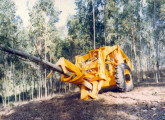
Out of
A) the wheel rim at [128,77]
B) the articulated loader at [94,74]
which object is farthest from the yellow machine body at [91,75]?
the wheel rim at [128,77]

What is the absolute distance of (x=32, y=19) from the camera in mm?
17094

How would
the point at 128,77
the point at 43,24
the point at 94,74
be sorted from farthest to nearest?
the point at 43,24 < the point at 128,77 < the point at 94,74

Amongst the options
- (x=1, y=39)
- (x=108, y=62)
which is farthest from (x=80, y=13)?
(x=1, y=39)

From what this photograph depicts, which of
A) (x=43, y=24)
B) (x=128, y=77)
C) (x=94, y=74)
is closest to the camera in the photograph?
(x=94, y=74)

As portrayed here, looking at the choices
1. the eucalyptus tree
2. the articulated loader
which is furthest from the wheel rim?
the eucalyptus tree

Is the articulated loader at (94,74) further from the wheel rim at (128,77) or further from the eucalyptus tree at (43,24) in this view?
the eucalyptus tree at (43,24)

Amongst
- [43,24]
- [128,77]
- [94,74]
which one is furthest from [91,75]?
[43,24]

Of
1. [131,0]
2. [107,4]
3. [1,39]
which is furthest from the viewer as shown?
[131,0]

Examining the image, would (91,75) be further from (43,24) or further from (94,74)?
(43,24)

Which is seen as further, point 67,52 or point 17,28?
point 67,52

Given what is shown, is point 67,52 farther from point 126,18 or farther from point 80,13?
point 126,18

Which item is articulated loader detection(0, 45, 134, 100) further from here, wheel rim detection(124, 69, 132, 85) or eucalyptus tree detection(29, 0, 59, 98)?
eucalyptus tree detection(29, 0, 59, 98)

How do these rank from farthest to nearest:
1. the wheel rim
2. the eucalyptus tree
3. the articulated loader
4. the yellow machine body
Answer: the eucalyptus tree
the wheel rim
the yellow machine body
the articulated loader

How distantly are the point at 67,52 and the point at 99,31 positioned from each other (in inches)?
262
